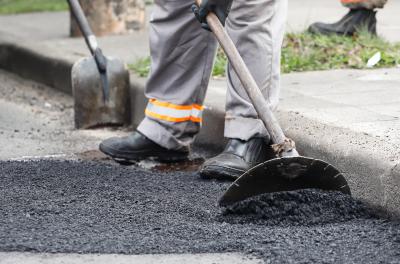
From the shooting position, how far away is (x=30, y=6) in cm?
927

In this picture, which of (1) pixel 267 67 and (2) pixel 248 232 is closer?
(2) pixel 248 232

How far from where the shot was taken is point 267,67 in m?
3.72

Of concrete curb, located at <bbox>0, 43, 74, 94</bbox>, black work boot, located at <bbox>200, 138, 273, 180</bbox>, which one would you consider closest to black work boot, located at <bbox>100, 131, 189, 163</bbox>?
black work boot, located at <bbox>200, 138, 273, 180</bbox>

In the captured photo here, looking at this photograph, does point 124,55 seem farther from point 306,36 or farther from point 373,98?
point 373,98

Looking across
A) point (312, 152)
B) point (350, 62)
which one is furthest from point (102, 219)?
point (350, 62)

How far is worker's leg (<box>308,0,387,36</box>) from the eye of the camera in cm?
584

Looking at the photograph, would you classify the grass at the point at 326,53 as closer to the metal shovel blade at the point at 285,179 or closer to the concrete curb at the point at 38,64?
the concrete curb at the point at 38,64

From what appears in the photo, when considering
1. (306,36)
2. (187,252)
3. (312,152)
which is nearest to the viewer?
(187,252)

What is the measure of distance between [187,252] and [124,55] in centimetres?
333

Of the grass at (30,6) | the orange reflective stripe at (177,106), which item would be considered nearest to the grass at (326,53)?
the orange reflective stripe at (177,106)

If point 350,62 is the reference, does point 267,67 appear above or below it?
above

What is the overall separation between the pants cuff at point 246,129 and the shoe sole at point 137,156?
1.37 feet

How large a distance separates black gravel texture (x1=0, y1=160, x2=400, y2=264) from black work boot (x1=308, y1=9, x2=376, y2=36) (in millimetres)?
2416

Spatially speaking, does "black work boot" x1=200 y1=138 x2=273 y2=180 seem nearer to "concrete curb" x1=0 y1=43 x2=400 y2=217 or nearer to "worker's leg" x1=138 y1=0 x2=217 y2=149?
"concrete curb" x1=0 y1=43 x2=400 y2=217
